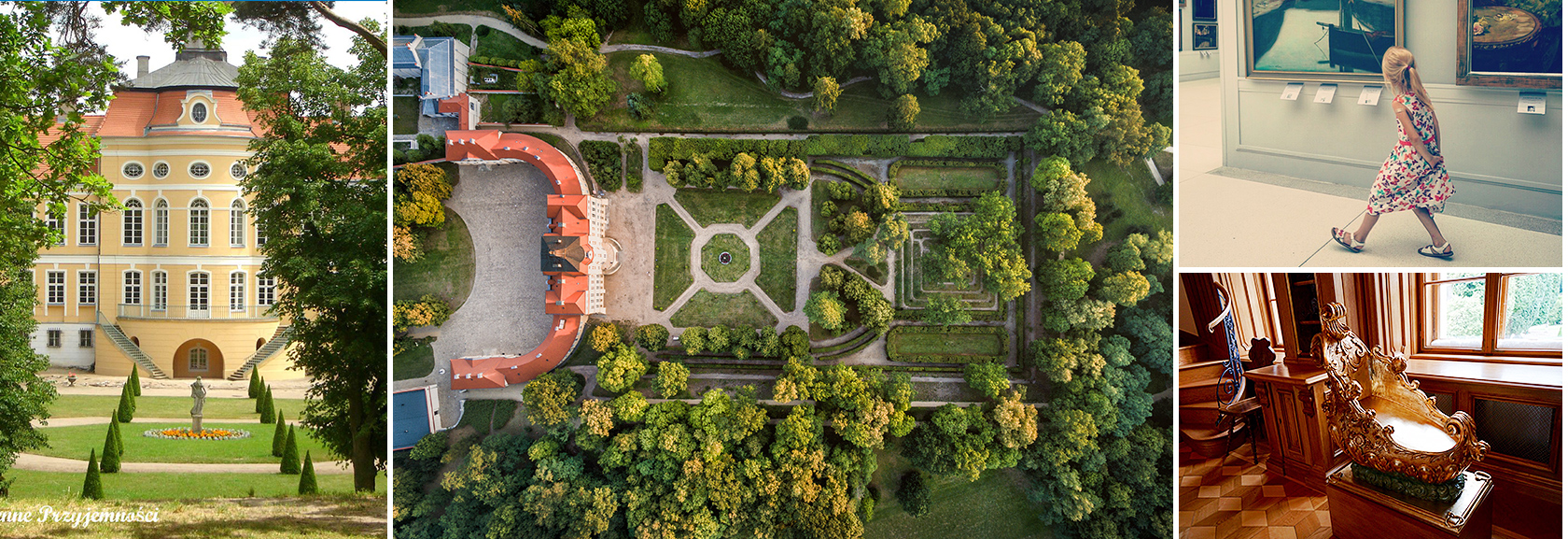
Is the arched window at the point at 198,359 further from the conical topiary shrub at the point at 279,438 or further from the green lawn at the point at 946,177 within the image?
the green lawn at the point at 946,177

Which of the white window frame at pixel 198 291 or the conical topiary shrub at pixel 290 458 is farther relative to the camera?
the conical topiary shrub at pixel 290 458

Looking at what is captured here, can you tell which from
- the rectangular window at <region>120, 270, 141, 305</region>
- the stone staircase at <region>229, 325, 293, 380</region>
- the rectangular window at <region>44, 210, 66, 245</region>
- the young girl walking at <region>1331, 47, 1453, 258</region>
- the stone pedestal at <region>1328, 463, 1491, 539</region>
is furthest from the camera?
the rectangular window at <region>120, 270, 141, 305</region>

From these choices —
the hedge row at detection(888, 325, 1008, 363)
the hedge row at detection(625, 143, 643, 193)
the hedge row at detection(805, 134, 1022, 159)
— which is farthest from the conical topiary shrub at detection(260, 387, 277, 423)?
the hedge row at detection(888, 325, 1008, 363)

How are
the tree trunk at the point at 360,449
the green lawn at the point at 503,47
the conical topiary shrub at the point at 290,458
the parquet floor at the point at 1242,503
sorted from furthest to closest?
1. the green lawn at the point at 503,47
2. the tree trunk at the point at 360,449
3. the conical topiary shrub at the point at 290,458
4. the parquet floor at the point at 1242,503

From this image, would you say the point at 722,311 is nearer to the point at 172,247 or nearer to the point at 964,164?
the point at 964,164

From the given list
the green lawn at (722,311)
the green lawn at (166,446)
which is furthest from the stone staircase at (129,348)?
the green lawn at (722,311)

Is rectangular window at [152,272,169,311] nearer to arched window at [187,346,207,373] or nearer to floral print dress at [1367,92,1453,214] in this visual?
arched window at [187,346,207,373]

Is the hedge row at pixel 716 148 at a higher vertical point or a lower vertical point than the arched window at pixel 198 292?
higher
